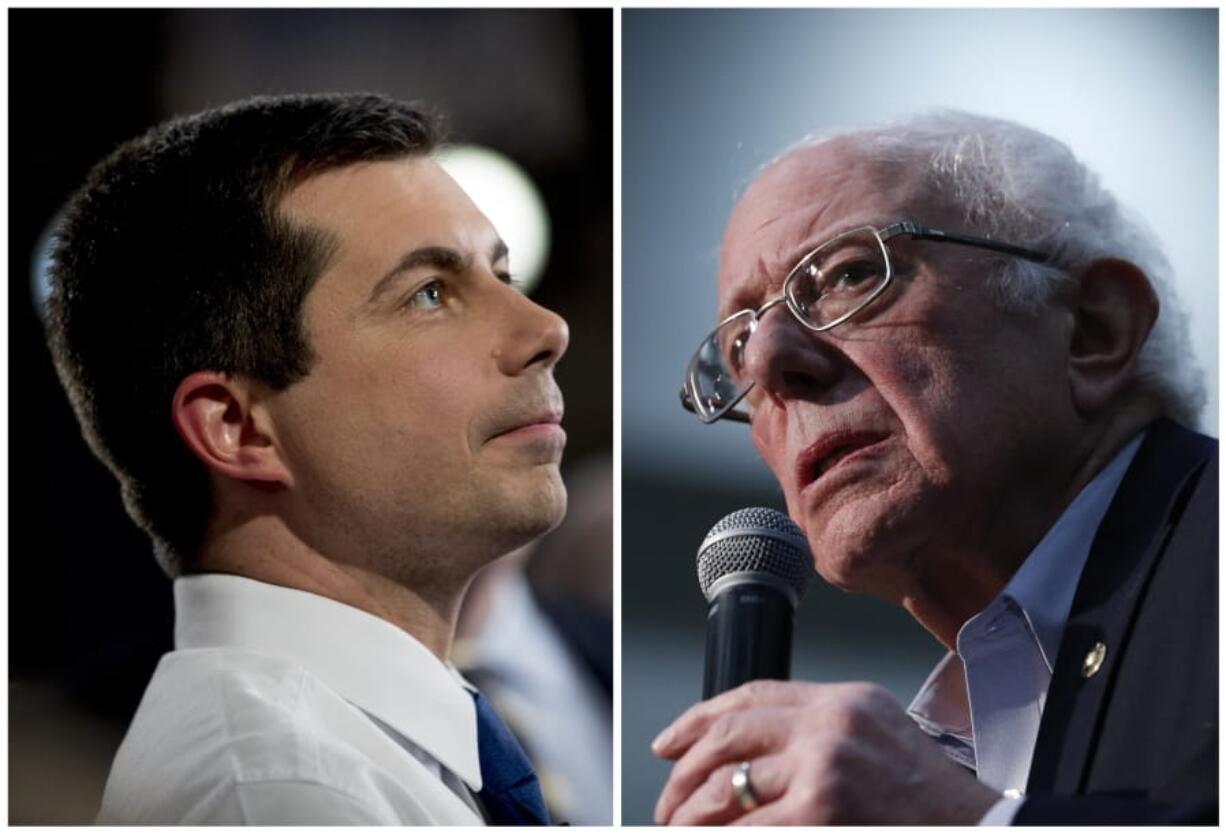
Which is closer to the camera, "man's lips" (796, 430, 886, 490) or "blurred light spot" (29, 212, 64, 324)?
"man's lips" (796, 430, 886, 490)

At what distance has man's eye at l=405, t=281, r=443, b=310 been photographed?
338 centimetres

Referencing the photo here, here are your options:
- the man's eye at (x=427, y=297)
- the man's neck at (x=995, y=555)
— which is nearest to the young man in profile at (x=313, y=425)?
the man's eye at (x=427, y=297)

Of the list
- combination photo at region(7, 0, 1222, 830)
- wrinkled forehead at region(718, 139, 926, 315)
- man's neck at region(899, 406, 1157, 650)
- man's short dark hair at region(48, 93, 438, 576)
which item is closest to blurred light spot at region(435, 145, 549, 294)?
combination photo at region(7, 0, 1222, 830)

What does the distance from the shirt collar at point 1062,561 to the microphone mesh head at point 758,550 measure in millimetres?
423

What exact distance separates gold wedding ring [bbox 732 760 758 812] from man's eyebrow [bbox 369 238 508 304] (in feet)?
3.54

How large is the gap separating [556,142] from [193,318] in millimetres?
811

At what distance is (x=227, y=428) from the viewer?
11.0ft

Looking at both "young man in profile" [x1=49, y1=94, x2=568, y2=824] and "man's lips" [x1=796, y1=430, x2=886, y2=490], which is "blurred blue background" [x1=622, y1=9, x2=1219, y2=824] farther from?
"young man in profile" [x1=49, y1=94, x2=568, y2=824]

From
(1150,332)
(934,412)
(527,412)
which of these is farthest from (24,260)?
(1150,332)

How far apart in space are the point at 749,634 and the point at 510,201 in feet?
3.26

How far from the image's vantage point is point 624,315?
141 inches

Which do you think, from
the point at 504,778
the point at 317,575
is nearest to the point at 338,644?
the point at 317,575

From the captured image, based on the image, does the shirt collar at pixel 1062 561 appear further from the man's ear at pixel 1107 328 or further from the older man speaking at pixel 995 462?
the man's ear at pixel 1107 328

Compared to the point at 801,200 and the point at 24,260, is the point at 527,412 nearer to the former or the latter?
the point at 801,200
